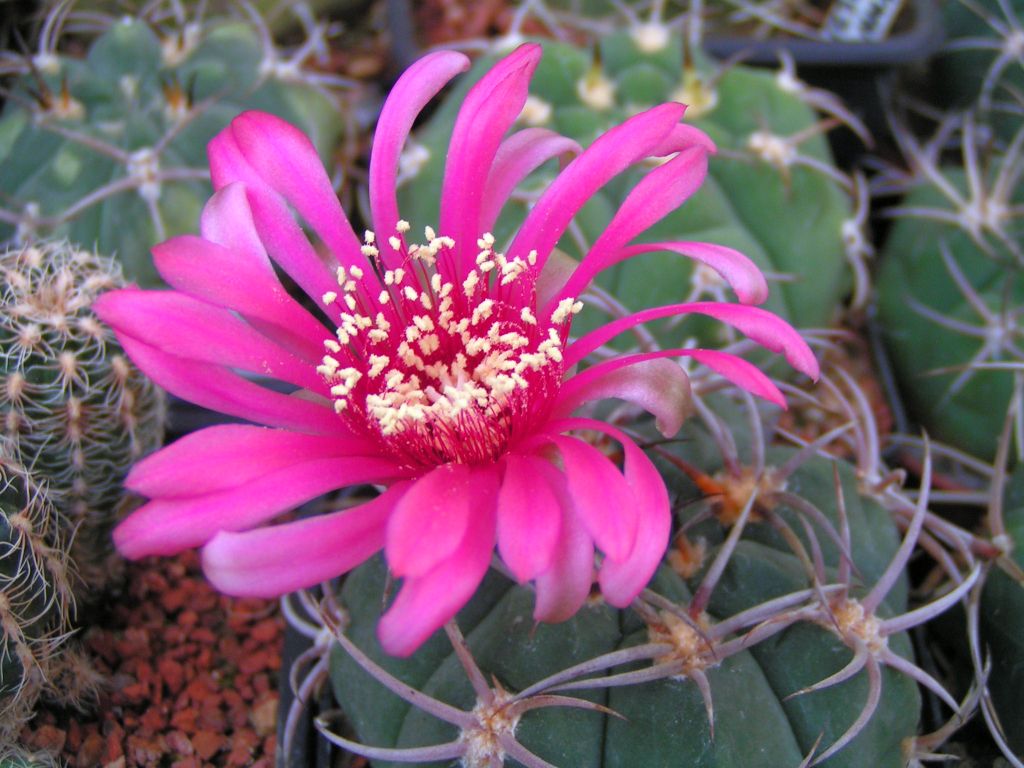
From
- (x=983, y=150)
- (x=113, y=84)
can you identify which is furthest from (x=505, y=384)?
(x=983, y=150)

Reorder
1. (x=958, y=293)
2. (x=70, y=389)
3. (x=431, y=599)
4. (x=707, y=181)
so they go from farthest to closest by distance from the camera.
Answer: (x=958, y=293) → (x=707, y=181) → (x=70, y=389) → (x=431, y=599)

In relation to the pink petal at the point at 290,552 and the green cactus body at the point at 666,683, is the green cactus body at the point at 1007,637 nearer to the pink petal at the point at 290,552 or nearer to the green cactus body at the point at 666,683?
the green cactus body at the point at 666,683

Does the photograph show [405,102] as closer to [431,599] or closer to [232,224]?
[232,224]

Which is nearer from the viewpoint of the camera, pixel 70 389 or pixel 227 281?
pixel 227 281

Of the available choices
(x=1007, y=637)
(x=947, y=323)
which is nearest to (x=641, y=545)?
(x=1007, y=637)

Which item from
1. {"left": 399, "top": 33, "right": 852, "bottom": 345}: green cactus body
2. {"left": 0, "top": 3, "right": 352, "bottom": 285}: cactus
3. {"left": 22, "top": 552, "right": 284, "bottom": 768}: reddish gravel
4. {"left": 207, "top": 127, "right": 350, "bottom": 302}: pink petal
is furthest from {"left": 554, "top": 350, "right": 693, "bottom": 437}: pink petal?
{"left": 0, "top": 3, "right": 352, "bottom": 285}: cactus

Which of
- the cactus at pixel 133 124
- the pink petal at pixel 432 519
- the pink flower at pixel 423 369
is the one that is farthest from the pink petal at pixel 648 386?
the cactus at pixel 133 124
